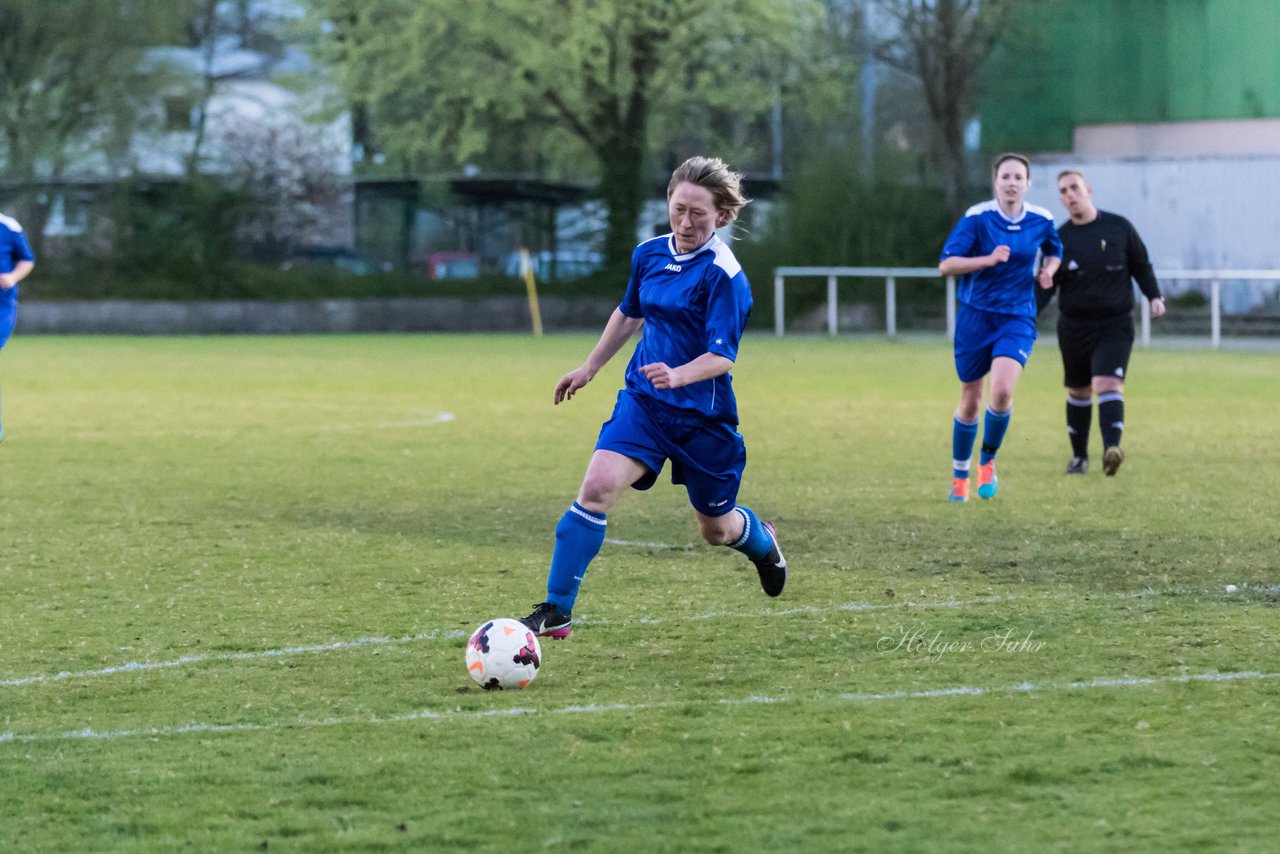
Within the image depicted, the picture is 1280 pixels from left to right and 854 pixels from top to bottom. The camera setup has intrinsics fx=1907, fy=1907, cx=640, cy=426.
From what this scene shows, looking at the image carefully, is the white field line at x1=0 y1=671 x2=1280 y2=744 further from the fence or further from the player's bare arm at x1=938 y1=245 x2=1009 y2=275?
the fence

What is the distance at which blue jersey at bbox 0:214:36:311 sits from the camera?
14055mm

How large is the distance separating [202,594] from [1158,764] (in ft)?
Result: 14.4

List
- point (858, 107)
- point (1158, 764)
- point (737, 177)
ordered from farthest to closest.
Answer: point (858, 107)
point (737, 177)
point (1158, 764)

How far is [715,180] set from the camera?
6.70 metres

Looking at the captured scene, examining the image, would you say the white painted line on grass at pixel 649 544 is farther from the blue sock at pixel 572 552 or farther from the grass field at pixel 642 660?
the blue sock at pixel 572 552

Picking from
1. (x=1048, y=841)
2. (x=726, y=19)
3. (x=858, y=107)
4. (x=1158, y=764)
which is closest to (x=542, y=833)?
(x=1048, y=841)

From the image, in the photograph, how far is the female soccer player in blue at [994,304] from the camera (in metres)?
11.3

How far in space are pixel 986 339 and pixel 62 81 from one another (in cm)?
3250

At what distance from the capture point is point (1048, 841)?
4.32m

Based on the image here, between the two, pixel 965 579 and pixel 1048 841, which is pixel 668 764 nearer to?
pixel 1048 841

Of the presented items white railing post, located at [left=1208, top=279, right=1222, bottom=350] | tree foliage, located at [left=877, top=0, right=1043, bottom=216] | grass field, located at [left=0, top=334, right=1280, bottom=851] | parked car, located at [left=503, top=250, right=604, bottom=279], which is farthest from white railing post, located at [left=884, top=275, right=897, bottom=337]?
grass field, located at [left=0, top=334, right=1280, bottom=851]

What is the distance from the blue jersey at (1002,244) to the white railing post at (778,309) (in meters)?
23.7

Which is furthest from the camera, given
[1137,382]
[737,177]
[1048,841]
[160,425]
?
[1137,382]

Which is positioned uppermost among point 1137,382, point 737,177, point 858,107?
point 858,107
